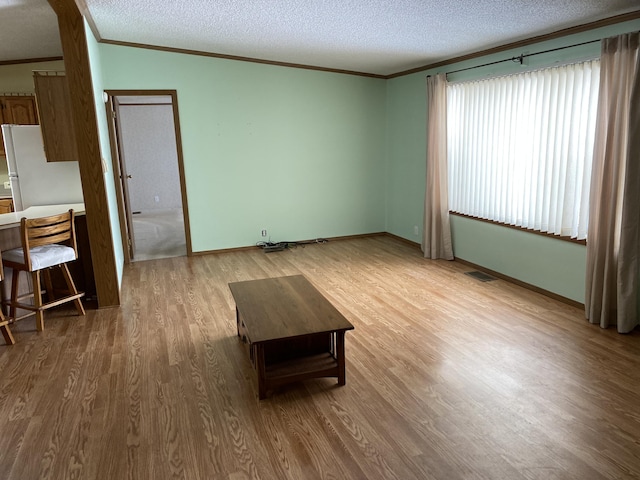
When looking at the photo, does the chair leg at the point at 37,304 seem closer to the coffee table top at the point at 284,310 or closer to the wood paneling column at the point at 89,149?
Answer: the wood paneling column at the point at 89,149

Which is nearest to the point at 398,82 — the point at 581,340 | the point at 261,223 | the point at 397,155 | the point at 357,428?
the point at 397,155

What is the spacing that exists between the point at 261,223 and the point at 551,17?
4.01m

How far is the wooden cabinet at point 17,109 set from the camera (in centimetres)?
553

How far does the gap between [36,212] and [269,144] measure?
2.82 m

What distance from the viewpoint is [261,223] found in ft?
19.7

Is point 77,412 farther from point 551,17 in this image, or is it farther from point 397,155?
point 397,155

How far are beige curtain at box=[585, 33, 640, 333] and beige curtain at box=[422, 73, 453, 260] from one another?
1909mm

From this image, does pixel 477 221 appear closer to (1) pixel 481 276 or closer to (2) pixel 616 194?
(1) pixel 481 276

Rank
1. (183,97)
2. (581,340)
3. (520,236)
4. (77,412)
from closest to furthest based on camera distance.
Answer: (77,412) < (581,340) < (520,236) < (183,97)

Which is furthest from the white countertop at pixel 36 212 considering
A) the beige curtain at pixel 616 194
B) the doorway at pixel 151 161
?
the beige curtain at pixel 616 194

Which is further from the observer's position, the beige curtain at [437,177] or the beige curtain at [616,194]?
the beige curtain at [437,177]

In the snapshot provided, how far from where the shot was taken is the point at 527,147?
405 cm

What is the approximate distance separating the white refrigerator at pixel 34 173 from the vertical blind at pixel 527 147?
14.0 feet

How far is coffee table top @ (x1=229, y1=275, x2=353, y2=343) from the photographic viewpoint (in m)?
2.43
